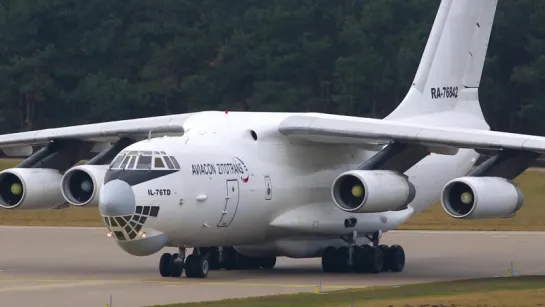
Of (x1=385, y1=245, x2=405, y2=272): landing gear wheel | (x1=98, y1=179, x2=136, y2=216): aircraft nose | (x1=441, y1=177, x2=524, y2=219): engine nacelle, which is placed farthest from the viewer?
(x1=385, y1=245, x2=405, y2=272): landing gear wheel

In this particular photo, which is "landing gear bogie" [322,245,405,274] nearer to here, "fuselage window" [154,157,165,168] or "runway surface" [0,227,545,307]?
"runway surface" [0,227,545,307]

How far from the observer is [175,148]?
72.8ft

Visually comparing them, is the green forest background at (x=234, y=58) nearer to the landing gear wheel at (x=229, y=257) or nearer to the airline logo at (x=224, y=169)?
the landing gear wheel at (x=229, y=257)

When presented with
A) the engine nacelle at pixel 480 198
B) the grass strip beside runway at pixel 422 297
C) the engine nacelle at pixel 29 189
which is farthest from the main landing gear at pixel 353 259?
the engine nacelle at pixel 29 189

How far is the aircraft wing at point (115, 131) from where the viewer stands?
80.1ft

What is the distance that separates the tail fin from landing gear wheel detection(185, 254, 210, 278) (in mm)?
5748

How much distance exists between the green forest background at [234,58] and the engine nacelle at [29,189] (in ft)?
92.7

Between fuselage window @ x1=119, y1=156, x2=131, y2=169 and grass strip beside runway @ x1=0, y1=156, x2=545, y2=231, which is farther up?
fuselage window @ x1=119, y1=156, x2=131, y2=169

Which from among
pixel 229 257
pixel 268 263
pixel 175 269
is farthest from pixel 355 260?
pixel 175 269

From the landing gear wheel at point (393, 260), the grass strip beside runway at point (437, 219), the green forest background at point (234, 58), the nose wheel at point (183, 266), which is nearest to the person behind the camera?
the nose wheel at point (183, 266)

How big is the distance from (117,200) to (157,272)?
3.29 meters

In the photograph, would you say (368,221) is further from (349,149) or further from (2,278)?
(2,278)

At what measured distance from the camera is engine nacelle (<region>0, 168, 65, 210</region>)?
2422 centimetres

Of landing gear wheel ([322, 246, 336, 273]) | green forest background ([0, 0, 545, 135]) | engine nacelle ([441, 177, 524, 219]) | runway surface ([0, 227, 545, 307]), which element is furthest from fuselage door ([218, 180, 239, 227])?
green forest background ([0, 0, 545, 135])
